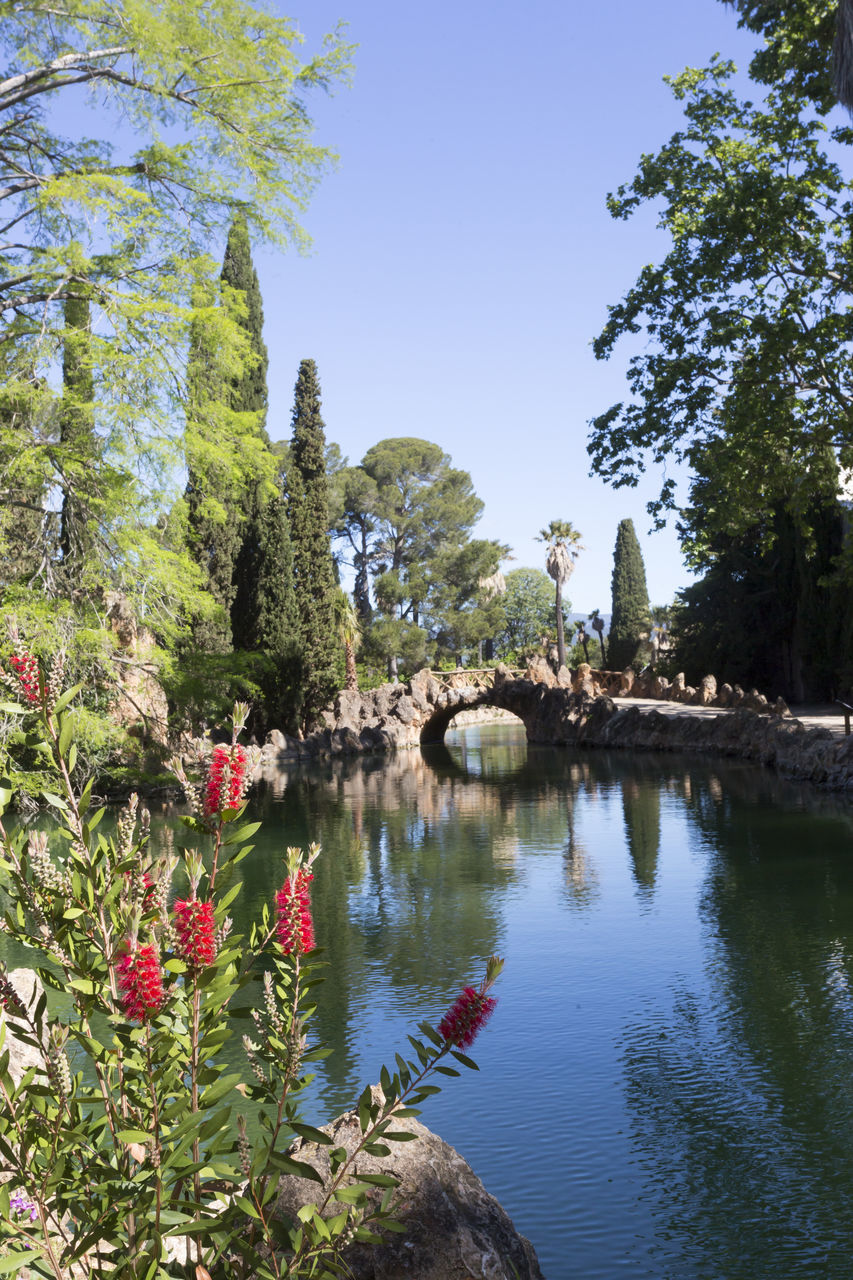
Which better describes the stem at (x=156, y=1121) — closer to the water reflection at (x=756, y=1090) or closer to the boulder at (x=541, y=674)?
the water reflection at (x=756, y=1090)

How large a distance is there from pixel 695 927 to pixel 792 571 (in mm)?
24970

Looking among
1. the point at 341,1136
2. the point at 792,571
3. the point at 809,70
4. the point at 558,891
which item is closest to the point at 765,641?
the point at 792,571

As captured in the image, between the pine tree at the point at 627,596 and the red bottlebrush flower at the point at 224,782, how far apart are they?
50.8 m

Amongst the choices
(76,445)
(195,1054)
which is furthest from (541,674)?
(195,1054)

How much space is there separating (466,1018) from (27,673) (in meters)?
1.29

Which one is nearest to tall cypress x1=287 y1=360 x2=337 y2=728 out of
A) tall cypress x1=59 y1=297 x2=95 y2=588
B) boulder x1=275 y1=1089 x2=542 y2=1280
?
tall cypress x1=59 y1=297 x2=95 y2=588

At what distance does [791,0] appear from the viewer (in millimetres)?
16281

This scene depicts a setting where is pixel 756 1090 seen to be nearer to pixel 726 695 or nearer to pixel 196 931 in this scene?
pixel 196 931

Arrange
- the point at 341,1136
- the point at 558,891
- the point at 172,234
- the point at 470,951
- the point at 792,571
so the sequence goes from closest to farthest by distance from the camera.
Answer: the point at 341,1136 < the point at 470,951 < the point at 558,891 < the point at 172,234 < the point at 792,571

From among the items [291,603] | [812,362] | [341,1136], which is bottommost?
[341,1136]

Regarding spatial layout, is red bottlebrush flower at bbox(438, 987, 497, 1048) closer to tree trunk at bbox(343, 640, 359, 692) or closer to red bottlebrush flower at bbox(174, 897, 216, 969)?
red bottlebrush flower at bbox(174, 897, 216, 969)

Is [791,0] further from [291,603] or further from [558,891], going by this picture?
[291,603]

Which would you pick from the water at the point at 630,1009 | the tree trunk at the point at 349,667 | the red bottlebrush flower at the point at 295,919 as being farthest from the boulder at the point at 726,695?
the red bottlebrush flower at the point at 295,919

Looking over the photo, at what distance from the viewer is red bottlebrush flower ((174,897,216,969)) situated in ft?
7.68
